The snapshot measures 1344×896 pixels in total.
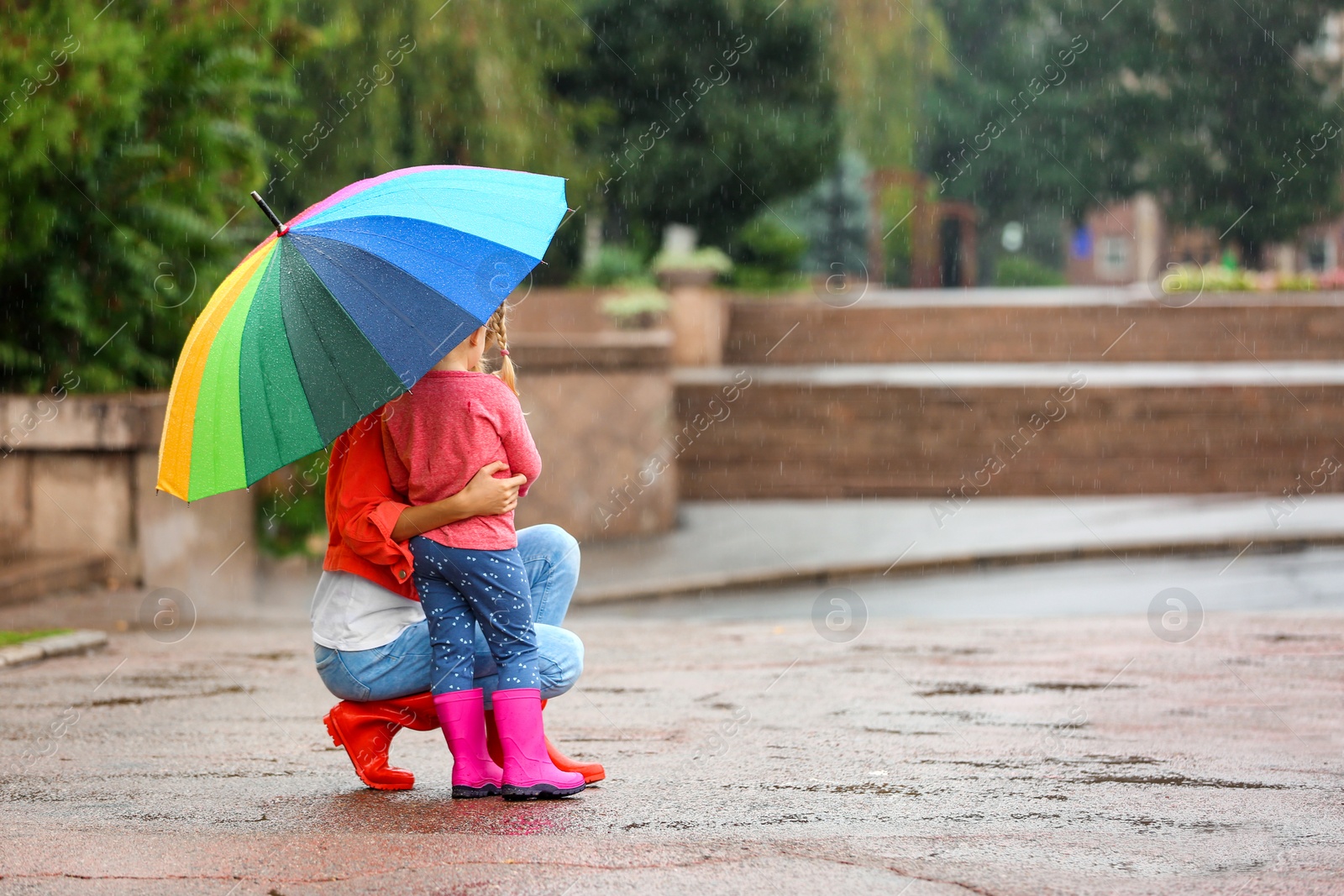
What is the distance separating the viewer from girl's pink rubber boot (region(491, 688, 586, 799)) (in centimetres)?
433

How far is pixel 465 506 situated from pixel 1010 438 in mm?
13745

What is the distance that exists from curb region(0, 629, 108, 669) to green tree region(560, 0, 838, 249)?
20.6 m

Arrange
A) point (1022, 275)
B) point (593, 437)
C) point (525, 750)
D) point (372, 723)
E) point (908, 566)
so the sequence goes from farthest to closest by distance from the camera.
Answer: point (1022, 275)
point (593, 437)
point (908, 566)
point (372, 723)
point (525, 750)

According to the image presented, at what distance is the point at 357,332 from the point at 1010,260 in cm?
5423

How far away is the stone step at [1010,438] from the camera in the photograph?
16766mm

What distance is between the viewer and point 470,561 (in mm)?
4254

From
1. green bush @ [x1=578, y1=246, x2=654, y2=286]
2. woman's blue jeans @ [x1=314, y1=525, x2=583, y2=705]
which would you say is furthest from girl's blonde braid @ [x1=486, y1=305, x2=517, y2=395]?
green bush @ [x1=578, y1=246, x2=654, y2=286]

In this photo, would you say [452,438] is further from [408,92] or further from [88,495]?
[408,92]

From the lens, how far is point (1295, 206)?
45.4m

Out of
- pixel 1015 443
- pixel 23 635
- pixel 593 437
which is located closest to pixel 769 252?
pixel 1015 443

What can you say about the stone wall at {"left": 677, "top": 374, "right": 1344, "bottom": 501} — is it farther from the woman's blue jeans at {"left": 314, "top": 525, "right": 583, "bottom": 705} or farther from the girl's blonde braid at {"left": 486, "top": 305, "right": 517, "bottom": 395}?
the girl's blonde braid at {"left": 486, "top": 305, "right": 517, "bottom": 395}

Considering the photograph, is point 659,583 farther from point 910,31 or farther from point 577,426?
point 910,31

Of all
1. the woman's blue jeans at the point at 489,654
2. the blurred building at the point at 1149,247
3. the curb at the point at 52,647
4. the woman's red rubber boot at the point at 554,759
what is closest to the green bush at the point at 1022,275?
the blurred building at the point at 1149,247

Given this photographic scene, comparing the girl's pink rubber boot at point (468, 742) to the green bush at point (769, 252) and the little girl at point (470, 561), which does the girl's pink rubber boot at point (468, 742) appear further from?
the green bush at point (769, 252)
